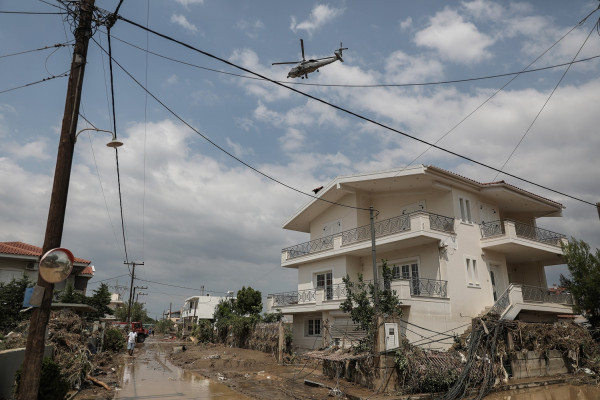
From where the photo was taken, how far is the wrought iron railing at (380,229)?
20.5 m

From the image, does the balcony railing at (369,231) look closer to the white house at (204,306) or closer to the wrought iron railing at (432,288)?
the wrought iron railing at (432,288)

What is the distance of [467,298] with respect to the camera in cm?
1938

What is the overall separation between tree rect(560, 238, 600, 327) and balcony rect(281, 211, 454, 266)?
649 cm

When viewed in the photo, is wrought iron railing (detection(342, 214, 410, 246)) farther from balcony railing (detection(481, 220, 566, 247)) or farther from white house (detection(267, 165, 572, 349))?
balcony railing (detection(481, 220, 566, 247))

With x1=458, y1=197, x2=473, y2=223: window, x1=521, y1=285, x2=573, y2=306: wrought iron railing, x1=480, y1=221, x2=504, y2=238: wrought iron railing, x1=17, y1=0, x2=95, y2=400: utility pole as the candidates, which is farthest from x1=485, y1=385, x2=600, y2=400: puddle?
x1=17, y1=0, x2=95, y2=400: utility pole

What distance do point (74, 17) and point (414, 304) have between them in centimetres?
1603

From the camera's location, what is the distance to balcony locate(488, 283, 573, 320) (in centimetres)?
1861

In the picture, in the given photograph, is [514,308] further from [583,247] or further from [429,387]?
[429,387]

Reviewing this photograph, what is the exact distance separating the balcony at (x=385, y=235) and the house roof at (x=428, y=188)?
161 cm

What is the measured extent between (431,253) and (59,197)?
17.2 meters

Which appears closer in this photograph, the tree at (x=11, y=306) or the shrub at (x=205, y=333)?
the tree at (x=11, y=306)


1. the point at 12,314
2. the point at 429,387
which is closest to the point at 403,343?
the point at 429,387

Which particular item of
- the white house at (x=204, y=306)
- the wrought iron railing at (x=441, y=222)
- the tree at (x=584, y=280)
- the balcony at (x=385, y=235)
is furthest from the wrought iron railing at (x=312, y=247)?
the white house at (x=204, y=306)

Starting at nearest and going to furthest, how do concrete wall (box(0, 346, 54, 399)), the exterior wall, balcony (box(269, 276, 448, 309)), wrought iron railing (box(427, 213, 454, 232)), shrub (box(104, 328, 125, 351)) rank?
concrete wall (box(0, 346, 54, 399)) < balcony (box(269, 276, 448, 309)) < wrought iron railing (box(427, 213, 454, 232)) < the exterior wall < shrub (box(104, 328, 125, 351))
